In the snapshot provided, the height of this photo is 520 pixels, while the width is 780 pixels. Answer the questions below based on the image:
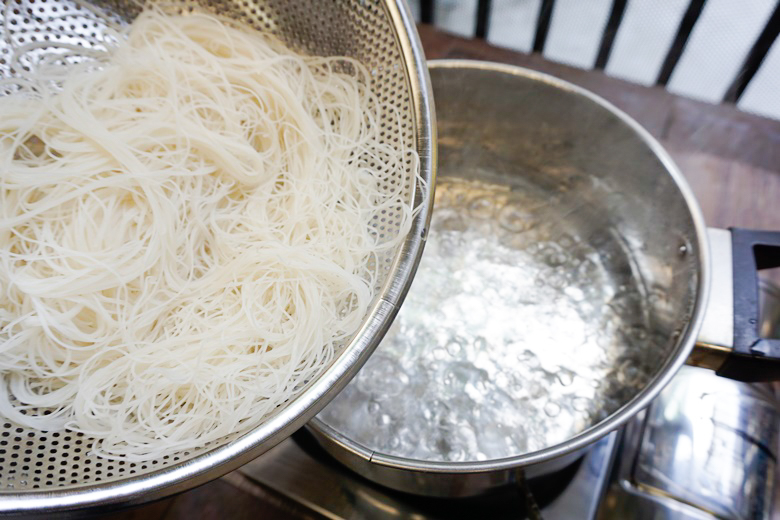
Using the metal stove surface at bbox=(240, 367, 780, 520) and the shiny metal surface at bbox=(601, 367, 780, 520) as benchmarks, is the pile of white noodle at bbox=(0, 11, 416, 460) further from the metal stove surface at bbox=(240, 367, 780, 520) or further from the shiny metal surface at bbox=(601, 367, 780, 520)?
the shiny metal surface at bbox=(601, 367, 780, 520)

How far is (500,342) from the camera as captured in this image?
825mm

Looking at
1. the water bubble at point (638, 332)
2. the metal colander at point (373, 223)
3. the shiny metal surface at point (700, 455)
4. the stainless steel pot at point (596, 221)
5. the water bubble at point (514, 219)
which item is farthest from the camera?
the water bubble at point (514, 219)

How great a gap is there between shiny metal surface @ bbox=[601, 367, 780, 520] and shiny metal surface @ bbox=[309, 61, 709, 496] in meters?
0.06

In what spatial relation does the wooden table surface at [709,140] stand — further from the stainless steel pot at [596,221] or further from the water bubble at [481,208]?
the water bubble at [481,208]

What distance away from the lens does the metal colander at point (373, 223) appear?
0.48 m

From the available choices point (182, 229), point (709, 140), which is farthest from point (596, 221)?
point (182, 229)

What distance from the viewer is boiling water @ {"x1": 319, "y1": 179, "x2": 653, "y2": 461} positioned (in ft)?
2.45

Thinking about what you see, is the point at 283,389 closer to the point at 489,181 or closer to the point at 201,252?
the point at 201,252

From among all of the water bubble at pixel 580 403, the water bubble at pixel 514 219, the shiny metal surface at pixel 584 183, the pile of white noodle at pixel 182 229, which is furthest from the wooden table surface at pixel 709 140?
the pile of white noodle at pixel 182 229

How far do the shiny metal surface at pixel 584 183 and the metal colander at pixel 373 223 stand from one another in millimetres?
106

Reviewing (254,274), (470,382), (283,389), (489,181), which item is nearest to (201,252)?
(254,274)

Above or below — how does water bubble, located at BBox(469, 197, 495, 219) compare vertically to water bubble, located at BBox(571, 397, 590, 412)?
above

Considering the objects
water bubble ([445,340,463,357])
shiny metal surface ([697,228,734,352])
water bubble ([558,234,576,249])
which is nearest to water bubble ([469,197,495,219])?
water bubble ([558,234,576,249])

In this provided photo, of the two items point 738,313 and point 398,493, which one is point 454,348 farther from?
point 738,313
